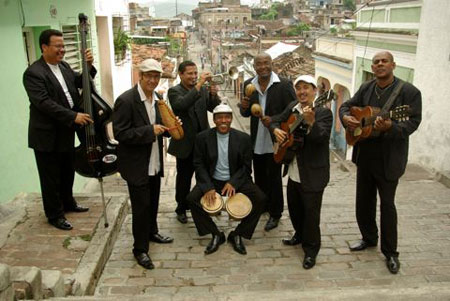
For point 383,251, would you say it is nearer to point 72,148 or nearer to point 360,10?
point 72,148

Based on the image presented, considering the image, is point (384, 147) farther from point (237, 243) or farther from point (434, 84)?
point (434, 84)

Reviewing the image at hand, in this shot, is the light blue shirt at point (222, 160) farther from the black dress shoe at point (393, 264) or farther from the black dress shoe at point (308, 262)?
the black dress shoe at point (393, 264)

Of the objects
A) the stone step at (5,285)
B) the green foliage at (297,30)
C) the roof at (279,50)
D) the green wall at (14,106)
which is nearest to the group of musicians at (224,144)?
the green wall at (14,106)

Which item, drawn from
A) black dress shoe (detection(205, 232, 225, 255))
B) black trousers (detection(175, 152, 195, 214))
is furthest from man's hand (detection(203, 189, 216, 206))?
black trousers (detection(175, 152, 195, 214))

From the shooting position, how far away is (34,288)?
10.4ft

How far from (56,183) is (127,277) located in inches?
50.0

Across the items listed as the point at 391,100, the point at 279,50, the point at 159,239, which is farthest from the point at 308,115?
the point at 279,50

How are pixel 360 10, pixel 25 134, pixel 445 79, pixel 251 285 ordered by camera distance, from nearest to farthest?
pixel 251 285
pixel 25 134
pixel 445 79
pixel 360 10

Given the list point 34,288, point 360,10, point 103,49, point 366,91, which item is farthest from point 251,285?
point 360,10

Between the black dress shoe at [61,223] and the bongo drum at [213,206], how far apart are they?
1.45 meters

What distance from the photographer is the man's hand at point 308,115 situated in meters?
3.97

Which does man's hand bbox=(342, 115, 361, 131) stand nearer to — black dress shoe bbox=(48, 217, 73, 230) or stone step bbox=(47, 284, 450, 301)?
stone step bbox=(47, 284, 450, 301)

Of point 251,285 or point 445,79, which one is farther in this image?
point 445,79

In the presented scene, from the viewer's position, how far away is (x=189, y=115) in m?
5.27
